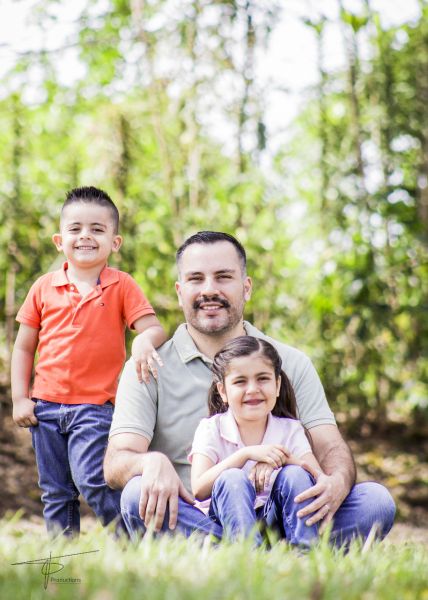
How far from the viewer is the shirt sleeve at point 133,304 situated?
3553mm

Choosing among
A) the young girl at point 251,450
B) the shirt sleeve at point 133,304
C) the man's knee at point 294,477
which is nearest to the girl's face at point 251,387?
the young girl at point 251,450

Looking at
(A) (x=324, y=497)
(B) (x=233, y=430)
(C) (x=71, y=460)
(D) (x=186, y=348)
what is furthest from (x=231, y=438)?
(C) (x=71, y=460)

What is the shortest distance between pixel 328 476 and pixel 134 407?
0.76 meters

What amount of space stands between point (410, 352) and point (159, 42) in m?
3.45

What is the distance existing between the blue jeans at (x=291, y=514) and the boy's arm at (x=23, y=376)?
65 cm

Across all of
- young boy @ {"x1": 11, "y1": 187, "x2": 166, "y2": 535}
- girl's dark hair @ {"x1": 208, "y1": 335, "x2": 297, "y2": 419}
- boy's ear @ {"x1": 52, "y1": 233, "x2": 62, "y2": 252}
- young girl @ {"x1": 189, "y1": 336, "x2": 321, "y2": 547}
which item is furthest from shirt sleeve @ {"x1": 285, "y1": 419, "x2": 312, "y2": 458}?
boy's ear @ {"x1": 52, "y1": 233, "x2": 62, "y2": 252}

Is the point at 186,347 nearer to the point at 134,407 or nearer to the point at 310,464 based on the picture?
the point at 134,407

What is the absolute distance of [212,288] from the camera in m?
3.35

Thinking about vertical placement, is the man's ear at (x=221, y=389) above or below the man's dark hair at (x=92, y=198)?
below

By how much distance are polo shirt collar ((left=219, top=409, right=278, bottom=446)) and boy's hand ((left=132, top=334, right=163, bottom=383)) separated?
33cm

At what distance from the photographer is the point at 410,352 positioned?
778cm

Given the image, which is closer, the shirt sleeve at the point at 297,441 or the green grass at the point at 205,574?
the green grass at the point at 205,574

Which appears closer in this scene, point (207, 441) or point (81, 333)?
point (207, 441)

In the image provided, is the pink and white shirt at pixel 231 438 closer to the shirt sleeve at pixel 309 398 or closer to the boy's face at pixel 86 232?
the shirt sleeve at pixel 309 398
